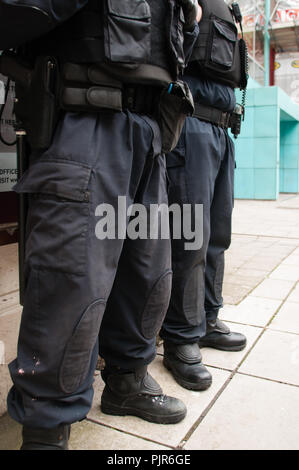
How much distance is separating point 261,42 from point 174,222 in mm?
21277

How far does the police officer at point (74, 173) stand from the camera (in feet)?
4.11

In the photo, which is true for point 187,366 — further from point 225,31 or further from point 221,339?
point 225,31

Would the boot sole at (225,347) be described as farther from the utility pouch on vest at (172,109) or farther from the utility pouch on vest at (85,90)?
the utility pouch on vest at (85,90)

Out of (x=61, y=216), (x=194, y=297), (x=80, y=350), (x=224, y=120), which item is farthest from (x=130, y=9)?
(x=194, y=297)

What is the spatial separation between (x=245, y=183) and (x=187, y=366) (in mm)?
12174

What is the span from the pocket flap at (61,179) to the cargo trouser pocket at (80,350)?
35 centimetres

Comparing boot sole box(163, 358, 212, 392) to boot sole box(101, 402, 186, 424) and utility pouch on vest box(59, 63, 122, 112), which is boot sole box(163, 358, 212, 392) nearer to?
boot sole box(101, 402, 186, 424)

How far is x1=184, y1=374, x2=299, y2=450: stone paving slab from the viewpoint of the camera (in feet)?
4.98

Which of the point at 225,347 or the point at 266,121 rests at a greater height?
the point at 266,121

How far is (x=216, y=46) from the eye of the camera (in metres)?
1.92

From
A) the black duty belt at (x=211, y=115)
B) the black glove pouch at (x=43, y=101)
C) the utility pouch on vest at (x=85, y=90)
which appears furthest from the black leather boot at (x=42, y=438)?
the black duty belt at (x=211, y=115)

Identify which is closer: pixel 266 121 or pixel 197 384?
pixel 197 384

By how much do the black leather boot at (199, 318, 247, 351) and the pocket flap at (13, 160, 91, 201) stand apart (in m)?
1.32

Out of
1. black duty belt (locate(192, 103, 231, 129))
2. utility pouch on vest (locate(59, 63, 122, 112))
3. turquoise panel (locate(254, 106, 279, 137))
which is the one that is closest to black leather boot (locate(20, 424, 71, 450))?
utility pouch on vest (locate(59, 63, 122, 112))
